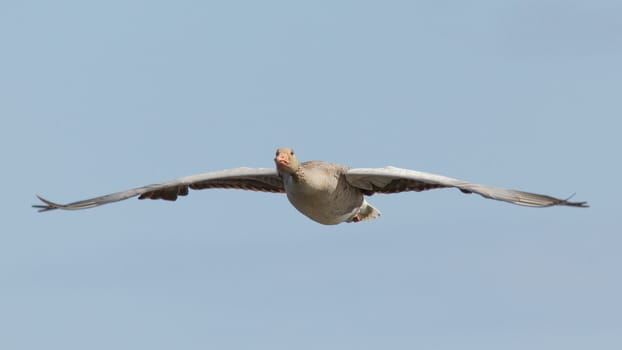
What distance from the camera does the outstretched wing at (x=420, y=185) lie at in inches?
1077

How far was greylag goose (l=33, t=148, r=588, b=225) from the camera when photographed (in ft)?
92.7

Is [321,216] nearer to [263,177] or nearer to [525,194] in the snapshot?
[263,177]

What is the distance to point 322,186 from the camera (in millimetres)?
29094

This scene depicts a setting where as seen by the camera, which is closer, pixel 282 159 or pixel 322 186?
pixel 282 159

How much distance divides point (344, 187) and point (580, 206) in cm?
555

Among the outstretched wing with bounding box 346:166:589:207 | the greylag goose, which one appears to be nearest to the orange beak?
the greylag goose

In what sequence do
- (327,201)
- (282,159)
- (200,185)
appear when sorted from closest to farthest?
(282,159)
(327,201)
(200,185)

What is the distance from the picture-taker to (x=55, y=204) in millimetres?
30359

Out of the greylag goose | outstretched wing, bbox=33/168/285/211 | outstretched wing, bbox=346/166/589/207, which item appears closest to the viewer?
outstretched wing, bbox=346/166/589/207

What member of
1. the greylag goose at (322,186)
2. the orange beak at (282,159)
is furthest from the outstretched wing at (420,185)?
the orange beak at (282,159)

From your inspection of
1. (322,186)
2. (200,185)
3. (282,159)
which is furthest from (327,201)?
(200,185)

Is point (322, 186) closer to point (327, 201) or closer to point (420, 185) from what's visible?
point (327, 201)

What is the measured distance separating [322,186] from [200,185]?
A: 11.0ft

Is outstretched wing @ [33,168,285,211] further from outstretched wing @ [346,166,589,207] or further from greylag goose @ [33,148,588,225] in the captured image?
outstretched wing @ [346,166,589,207]
